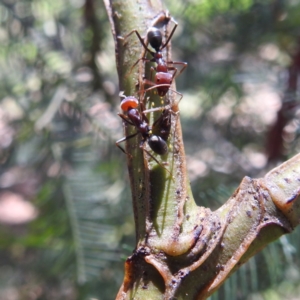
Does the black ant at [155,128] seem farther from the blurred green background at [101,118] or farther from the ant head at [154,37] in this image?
the blurred green background at [101,118]

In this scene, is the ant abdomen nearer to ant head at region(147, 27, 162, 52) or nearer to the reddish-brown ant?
the reddish-brown ant

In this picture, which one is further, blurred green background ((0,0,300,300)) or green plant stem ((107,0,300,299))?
blurred green background ((0,0,300,300))

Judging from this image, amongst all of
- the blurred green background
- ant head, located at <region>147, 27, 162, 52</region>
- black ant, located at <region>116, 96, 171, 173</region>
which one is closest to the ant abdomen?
black ant, located at <region>116, 96, 171, 173</region>

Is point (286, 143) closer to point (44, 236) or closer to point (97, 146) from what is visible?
point (97, 146)

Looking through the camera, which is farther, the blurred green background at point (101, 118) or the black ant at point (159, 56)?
the blurred green background at point (101, 118)

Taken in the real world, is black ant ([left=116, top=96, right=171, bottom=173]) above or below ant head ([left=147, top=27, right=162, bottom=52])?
below

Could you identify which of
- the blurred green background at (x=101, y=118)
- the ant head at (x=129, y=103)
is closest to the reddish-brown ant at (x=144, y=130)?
the ant head at (x=129, y=103)
